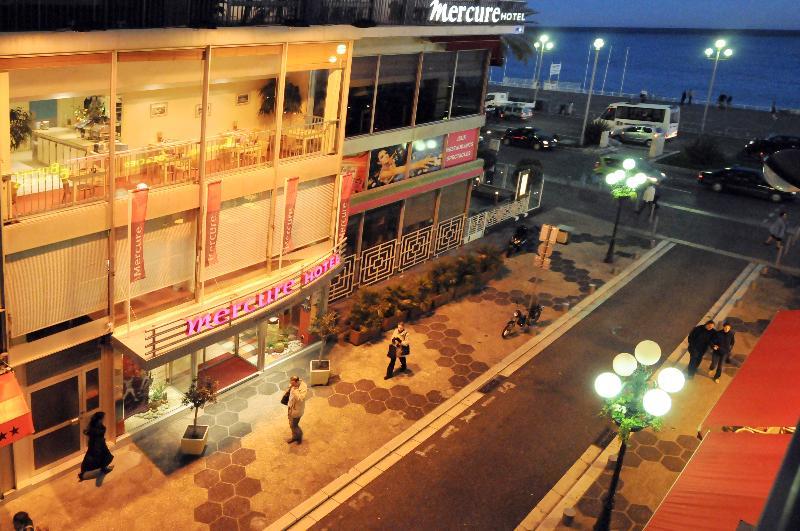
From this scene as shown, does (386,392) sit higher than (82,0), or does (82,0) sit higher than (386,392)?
(82,0)

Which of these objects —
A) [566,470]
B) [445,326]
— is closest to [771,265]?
[445,326]

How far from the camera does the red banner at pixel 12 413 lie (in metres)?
14.1

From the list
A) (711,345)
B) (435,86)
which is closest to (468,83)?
(435,86)

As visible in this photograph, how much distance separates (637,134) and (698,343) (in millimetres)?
36333

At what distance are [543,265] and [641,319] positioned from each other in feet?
16.3

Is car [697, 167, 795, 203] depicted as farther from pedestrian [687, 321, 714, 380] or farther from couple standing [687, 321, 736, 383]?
pedestrian [687, 321, 714, 380]

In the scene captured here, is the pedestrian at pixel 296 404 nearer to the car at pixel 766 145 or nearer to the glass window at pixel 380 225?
the glass window at pixel 380 225

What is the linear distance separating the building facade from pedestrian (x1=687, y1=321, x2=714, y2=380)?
1080cm

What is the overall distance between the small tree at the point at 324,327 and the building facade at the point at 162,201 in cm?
35

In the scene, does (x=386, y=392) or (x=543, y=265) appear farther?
(x=543, y=265)

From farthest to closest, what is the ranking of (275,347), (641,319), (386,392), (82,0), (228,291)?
1. (641,319)
2. (275,347)
3. (386,392)
4. (228,291)
5. (82,0)

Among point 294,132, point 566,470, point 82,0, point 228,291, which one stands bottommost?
point 566,470

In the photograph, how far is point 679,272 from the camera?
31734 millimetres

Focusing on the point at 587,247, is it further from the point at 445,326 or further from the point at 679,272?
the point at 445,326
